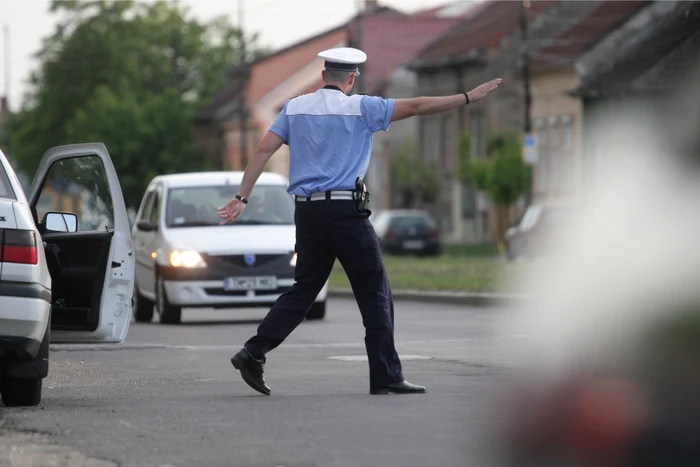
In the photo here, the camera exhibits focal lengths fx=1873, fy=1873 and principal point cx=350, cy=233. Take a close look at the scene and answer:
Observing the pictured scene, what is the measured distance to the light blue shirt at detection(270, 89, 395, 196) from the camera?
10367 millimetres

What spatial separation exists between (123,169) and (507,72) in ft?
95.0

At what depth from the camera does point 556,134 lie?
202 feet

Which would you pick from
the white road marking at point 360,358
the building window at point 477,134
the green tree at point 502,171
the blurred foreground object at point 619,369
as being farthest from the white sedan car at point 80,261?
the building window at point 477,134

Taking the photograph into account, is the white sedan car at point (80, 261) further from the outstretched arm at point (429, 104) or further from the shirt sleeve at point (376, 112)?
the outstretched arm at point (429, 104)

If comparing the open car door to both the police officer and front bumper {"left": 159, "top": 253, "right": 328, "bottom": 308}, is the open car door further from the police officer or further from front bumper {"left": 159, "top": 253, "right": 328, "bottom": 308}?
front bumper {"left": 159, "top": 253, "right": 328, "bottom": 308}

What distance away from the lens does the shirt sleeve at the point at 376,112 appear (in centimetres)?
1030

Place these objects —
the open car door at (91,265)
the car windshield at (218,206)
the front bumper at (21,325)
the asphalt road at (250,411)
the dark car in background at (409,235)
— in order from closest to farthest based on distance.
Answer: the asphalt road at (250,411), the front bumper at (21,325), the open car door at (91,265), the car windshield at (218,206), the dark car in background at (409,235)

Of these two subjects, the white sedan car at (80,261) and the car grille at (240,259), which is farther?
the car grille at (240,259)

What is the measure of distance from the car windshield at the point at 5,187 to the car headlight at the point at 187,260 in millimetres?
10291

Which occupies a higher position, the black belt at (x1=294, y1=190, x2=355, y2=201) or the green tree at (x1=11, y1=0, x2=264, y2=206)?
the green tree at (x1=11, y1=0, x2=264, y2=206)

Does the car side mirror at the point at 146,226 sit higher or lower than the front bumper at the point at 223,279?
higher

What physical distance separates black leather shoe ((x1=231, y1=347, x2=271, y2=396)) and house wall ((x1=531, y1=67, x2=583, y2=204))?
47.6 meters

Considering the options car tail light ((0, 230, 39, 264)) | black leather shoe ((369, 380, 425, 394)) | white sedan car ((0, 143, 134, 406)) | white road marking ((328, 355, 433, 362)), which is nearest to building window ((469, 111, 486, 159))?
white road marking ((328, 355, 433, 362))

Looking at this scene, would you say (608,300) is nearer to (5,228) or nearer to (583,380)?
(583,380)
